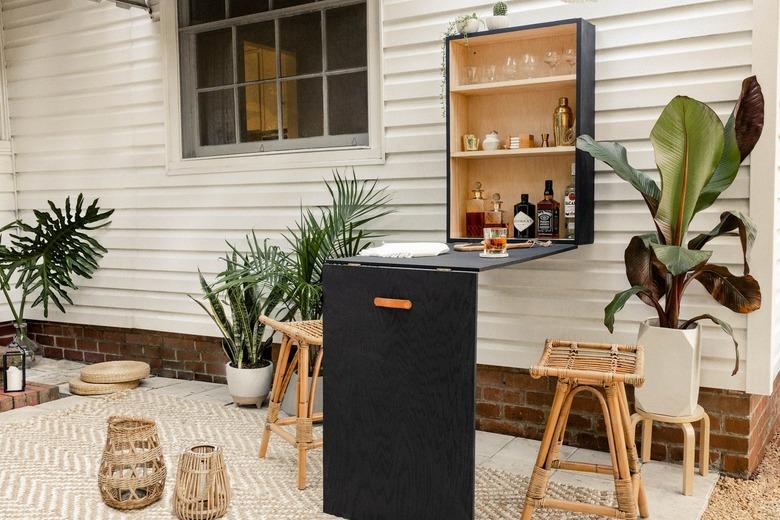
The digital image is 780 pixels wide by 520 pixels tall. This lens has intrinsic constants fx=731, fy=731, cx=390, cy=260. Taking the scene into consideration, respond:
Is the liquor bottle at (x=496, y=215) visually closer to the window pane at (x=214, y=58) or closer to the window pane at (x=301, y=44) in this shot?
the window pane at (x=301, y=44)

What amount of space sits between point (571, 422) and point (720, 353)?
81 cm

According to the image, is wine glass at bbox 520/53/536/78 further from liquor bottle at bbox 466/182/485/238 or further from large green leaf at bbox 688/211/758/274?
large green leaf at bbox 688/211/758/274

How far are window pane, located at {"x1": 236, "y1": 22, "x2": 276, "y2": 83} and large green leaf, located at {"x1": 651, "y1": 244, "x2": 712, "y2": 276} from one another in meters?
2.84

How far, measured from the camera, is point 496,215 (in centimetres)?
366

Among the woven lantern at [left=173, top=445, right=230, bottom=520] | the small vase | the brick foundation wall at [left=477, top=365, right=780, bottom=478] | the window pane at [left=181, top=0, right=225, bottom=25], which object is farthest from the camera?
the small vase

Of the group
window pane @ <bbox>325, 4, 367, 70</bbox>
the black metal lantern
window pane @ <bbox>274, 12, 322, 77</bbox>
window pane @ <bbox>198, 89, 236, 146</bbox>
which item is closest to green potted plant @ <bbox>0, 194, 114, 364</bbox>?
the black metal lantern

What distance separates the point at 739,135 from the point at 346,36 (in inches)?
91.9

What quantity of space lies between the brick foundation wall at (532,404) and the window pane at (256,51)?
5.87ft

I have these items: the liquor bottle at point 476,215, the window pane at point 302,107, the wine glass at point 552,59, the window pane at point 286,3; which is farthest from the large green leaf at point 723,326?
the window pane at point 286,3

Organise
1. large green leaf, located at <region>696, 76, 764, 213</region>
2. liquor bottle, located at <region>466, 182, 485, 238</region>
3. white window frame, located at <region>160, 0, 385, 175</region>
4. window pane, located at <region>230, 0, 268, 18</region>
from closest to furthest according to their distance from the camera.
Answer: large green leaf, located at <region>696, 76, 764, 213</region>
liquor bottle, located at <region>466, 182, 485, 238</region>
white window frame, located at <region>160, 0, 385, 175</region>
window pane, located at <region>230, 0, 268, 18</region>

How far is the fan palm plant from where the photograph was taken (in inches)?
201

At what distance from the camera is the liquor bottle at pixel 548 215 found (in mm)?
3535

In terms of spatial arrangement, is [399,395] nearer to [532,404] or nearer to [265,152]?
[532,404]

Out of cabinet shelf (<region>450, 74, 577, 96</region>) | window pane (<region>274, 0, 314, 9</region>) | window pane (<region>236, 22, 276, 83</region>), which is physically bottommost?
cabinet shelf (<region>450, 74, 577, 96</region>)
